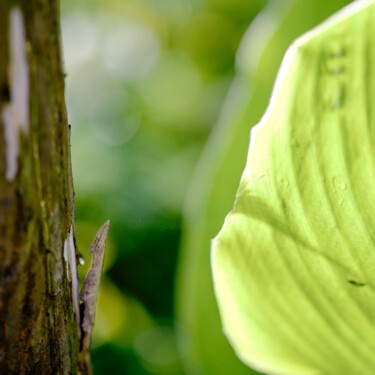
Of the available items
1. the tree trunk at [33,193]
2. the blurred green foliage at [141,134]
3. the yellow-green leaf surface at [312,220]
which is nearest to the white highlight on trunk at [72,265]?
the tree trunk at [33,193]

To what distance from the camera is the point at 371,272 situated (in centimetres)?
35

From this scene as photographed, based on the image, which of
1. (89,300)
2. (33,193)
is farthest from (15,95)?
(89,300)

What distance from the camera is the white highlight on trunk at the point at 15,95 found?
0.22m

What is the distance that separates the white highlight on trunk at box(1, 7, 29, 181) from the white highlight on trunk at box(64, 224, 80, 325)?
0.27 feet

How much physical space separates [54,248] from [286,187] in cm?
17

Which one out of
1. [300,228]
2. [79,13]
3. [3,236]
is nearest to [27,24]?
[3,236]

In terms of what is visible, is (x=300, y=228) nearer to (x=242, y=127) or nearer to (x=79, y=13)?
(x=242, y=127)

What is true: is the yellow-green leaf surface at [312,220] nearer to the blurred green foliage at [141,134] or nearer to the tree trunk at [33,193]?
the tree trunk at [33,193]

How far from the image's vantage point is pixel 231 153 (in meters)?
0.44

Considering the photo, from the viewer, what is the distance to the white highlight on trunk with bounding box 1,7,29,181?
0.71 feet

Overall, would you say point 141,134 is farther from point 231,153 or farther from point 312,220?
point 312,220

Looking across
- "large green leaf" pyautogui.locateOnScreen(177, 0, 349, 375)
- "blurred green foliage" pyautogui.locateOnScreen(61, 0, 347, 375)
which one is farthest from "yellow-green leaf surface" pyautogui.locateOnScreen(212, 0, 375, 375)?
"blurred green foliage" pyautogui.locateOnScreen(61, 0, 347, 375)

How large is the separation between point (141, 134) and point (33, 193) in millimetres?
1017

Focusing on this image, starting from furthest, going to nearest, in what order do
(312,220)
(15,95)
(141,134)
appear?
(141,134), (312,220), (15,95)
